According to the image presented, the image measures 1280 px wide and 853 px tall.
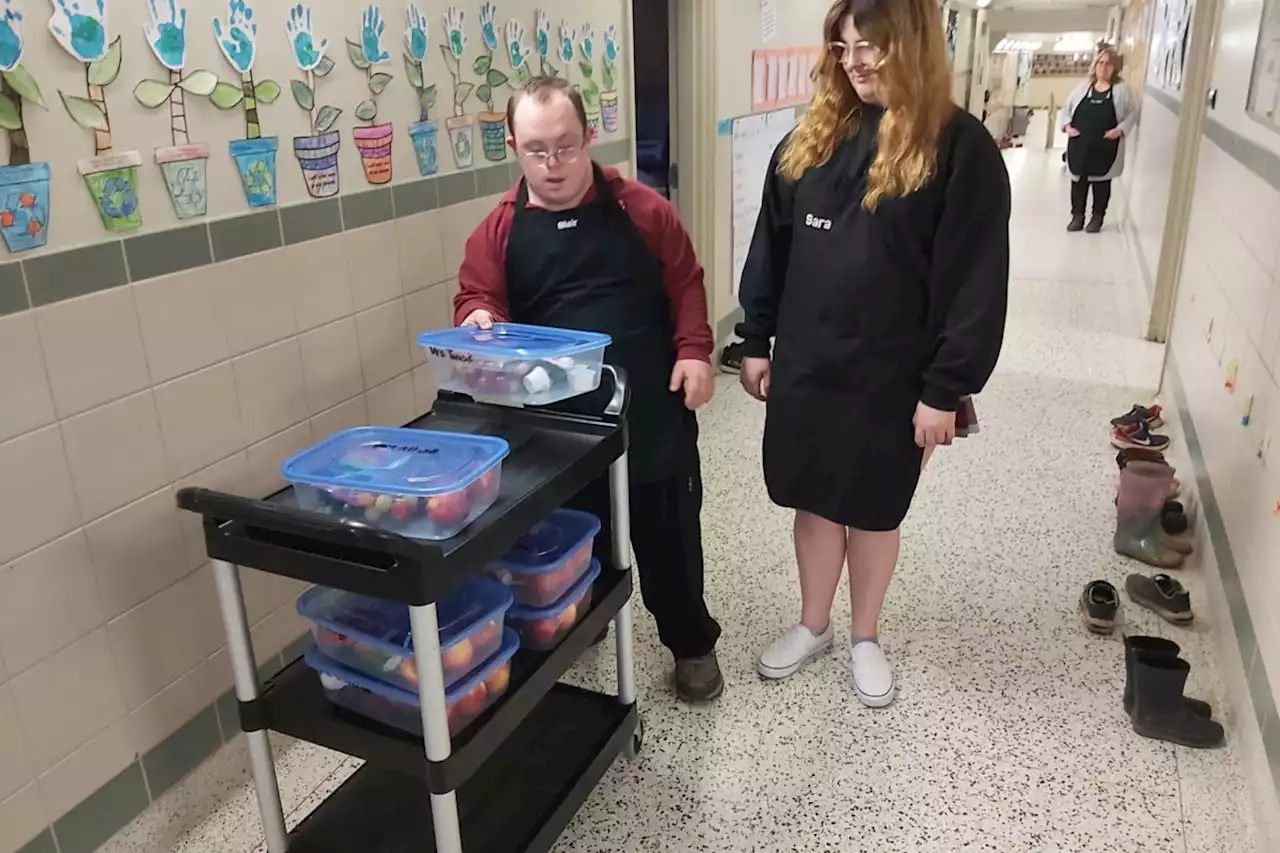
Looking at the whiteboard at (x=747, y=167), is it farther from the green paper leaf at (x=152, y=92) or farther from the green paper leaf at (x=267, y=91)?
the green paper leaf at (x=152, y=92)

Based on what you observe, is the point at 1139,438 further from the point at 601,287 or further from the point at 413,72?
the point at 413,72

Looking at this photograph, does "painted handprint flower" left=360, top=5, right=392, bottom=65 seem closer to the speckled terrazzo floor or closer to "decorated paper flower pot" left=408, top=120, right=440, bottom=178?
"decorated paper flower pot" left=408, top=120, right=440, bottom=178

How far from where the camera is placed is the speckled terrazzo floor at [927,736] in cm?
175

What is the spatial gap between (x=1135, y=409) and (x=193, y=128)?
3.10m

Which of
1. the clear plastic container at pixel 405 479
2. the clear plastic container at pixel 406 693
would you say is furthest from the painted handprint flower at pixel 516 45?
the clear plastic container at pixel 406 693

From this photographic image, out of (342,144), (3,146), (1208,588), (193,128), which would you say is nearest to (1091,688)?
(1208,588)

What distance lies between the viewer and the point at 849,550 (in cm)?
212

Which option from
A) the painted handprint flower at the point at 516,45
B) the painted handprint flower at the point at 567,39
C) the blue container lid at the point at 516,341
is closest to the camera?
→ the blue container lid at the point at 516,341

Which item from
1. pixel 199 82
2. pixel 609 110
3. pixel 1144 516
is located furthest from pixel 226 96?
pixel 1144 516

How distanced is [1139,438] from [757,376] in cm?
184

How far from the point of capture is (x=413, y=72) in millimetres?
2152

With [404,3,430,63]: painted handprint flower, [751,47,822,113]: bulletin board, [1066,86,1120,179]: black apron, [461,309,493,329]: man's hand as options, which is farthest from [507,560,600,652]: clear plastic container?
[1066,86,1120,179]: black apron

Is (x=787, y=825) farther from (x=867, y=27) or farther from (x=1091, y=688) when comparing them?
(x=867, y=27)

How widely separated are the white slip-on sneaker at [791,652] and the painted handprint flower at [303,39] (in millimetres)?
1595
